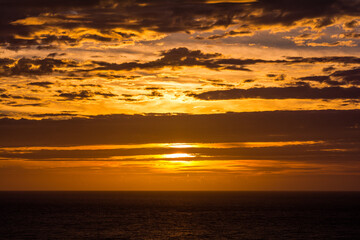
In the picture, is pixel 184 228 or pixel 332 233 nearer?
pixel 332 233

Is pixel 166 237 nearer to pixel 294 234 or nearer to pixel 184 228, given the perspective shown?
pixel 184 228

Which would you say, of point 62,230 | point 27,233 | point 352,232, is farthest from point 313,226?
point 27,233

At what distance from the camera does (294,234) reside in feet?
267

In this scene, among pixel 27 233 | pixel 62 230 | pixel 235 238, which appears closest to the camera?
pixel 235 238

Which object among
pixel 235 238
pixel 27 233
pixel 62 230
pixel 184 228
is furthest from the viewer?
pixel 184 228

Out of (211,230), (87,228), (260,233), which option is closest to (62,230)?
(87,228)

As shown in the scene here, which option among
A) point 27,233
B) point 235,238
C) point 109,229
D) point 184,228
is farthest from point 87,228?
point 235,238

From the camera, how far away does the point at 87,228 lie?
9194 centimetres

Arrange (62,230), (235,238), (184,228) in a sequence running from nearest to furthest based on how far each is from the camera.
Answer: (235,238) → (62,230) → (184,228)

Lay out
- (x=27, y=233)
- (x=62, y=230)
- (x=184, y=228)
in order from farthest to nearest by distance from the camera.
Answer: (x=184, y=228), (x=62, y=230), (x=27, y=233)

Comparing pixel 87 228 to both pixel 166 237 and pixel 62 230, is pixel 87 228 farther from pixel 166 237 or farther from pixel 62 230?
pixel 166 237

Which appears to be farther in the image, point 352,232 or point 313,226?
point 313,226

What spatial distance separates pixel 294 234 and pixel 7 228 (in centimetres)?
5523

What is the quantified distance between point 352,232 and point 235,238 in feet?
80.8
